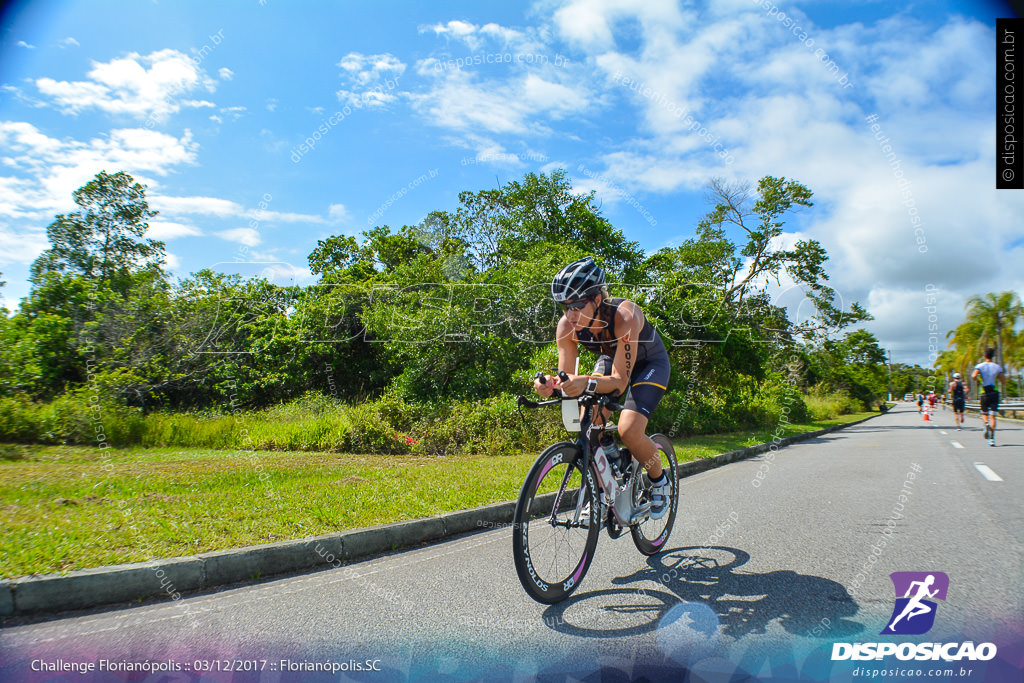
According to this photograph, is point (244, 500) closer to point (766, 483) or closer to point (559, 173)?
point (766, 483)

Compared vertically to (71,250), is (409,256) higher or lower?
higher

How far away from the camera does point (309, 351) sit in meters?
16.4

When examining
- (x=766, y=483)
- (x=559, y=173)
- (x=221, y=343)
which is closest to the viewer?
(x=766, y=483)

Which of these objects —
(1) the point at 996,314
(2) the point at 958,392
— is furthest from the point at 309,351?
(1) the point at 996,314

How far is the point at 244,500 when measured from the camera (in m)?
5.78

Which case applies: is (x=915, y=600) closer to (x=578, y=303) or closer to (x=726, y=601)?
(x=726, y=601)

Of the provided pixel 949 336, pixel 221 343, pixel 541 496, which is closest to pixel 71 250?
pixel 221 343

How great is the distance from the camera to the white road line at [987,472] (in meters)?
7.63

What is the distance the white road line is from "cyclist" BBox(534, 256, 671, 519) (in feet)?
20.7

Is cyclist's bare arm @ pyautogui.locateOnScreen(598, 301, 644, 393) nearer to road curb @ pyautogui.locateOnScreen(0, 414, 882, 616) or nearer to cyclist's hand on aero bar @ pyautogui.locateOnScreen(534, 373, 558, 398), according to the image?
cyclist's hand on aero bar @ pyautogui.locateOnScreen(534, 373, 558, 398)

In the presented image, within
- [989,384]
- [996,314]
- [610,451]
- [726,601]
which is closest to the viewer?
[726,601]

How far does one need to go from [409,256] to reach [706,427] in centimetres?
2115

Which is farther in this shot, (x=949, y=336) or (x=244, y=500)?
(x=949, y=336)

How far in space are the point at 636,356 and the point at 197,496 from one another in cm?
481
